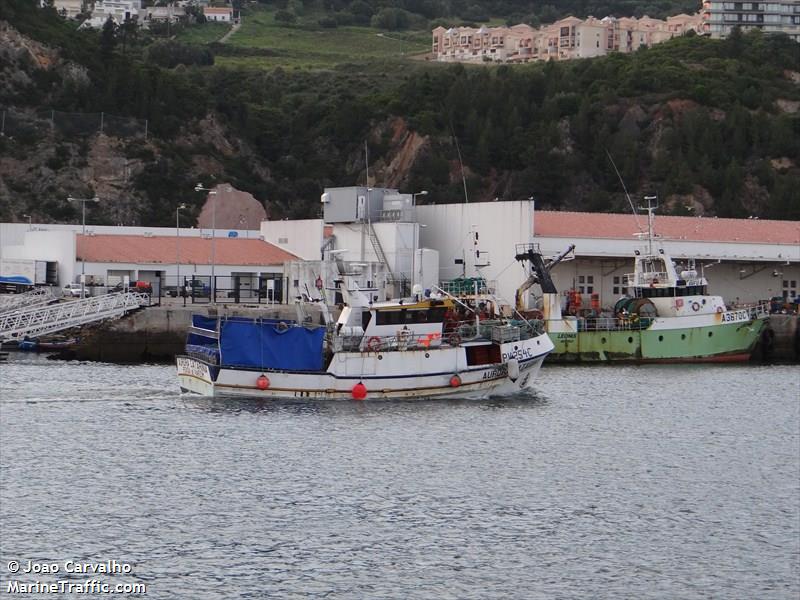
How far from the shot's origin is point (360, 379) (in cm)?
4872

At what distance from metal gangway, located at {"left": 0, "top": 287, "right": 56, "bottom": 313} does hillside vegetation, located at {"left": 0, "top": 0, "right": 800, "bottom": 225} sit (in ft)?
103

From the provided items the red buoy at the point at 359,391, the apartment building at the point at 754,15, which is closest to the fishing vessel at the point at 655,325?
the red buoy at the point at 359,391

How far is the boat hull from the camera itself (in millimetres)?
48312

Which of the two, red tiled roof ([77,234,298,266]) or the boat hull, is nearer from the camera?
the boat hull

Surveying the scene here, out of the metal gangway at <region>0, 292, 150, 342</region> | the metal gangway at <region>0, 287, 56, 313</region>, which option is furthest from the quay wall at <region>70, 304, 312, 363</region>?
the metal gangway at <region>0, 287, 56, 313</region>

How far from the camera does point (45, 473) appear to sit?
118ft

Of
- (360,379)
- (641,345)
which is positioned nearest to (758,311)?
(641,345)

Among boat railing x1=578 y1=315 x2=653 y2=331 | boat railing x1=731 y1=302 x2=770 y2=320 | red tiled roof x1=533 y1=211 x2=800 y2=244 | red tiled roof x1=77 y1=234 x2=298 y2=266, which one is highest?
red tiled roof x1=533 y1=211 x2=800 y2=244

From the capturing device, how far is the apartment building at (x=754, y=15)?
7200 inches

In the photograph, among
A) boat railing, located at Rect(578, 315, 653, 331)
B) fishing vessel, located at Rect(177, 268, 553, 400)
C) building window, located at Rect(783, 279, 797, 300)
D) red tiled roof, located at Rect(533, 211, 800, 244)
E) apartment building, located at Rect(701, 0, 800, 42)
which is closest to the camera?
fishing vessel, located at Rect(177, 268, 553, 400)

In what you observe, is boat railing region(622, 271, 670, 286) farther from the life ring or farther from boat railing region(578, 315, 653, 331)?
the life ring

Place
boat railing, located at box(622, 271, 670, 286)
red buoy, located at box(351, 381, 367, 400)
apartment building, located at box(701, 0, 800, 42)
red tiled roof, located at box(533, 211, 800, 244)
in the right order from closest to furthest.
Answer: red buoy, located at box(351, 381, 367, 400) < boat railing, located at box(622, 271, 670, 286) < red tiled roof, located at box(533, 211, 800, 244) < apartment building, located at box(701, 0, 800, 42)

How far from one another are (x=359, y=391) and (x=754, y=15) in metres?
148

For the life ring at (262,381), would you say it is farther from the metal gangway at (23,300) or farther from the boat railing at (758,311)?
the boat railing at (758,311)
